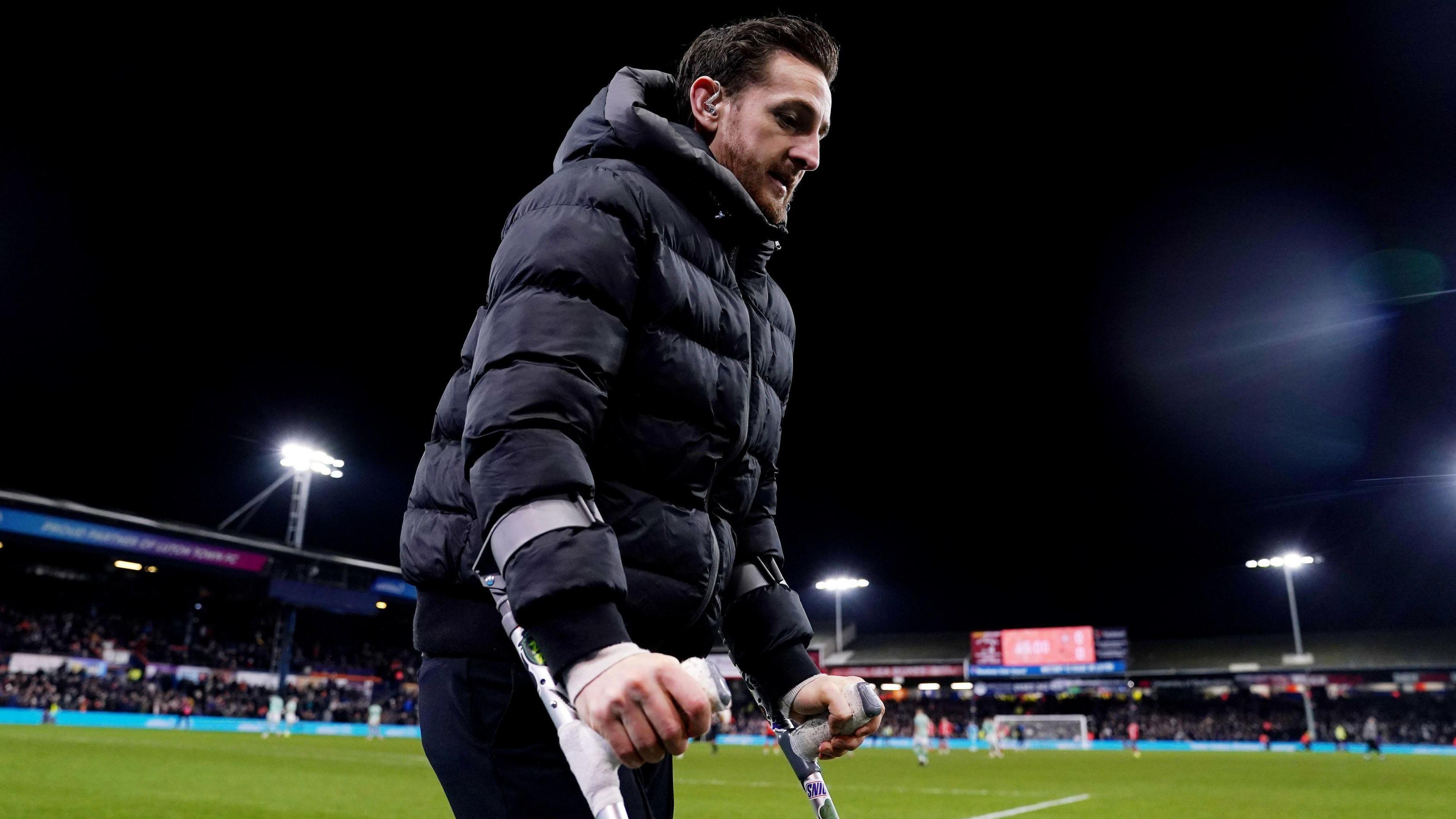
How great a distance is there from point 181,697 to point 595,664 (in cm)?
3889

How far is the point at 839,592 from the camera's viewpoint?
5481 cm

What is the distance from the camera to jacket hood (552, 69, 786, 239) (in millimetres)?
1564

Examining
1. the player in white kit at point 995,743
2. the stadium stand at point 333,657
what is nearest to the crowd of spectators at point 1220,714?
the stadium stand at point 333,657

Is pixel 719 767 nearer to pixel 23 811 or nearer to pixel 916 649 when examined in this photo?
pixel 23 811

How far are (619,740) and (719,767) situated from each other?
19446mm

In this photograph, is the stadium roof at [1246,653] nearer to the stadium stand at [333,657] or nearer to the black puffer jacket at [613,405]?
the stadium stand at [333,657]

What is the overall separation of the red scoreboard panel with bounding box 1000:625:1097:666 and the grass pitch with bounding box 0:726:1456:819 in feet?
78.2

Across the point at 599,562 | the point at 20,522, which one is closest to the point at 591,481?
the point at 599,562

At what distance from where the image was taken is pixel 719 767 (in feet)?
62.4

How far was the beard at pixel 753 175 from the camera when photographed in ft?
5.66

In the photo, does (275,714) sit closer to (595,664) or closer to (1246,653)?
(595,664)

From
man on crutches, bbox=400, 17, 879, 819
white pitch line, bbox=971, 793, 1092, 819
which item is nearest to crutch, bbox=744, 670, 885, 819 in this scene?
man on crutches, bbox=400, 17, 879, 819

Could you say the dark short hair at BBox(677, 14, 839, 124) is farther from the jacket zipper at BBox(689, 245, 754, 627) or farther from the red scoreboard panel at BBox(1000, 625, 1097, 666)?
the red scoreboard panel at BBox(1000, 625, 1097, 666)

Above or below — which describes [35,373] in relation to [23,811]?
above
